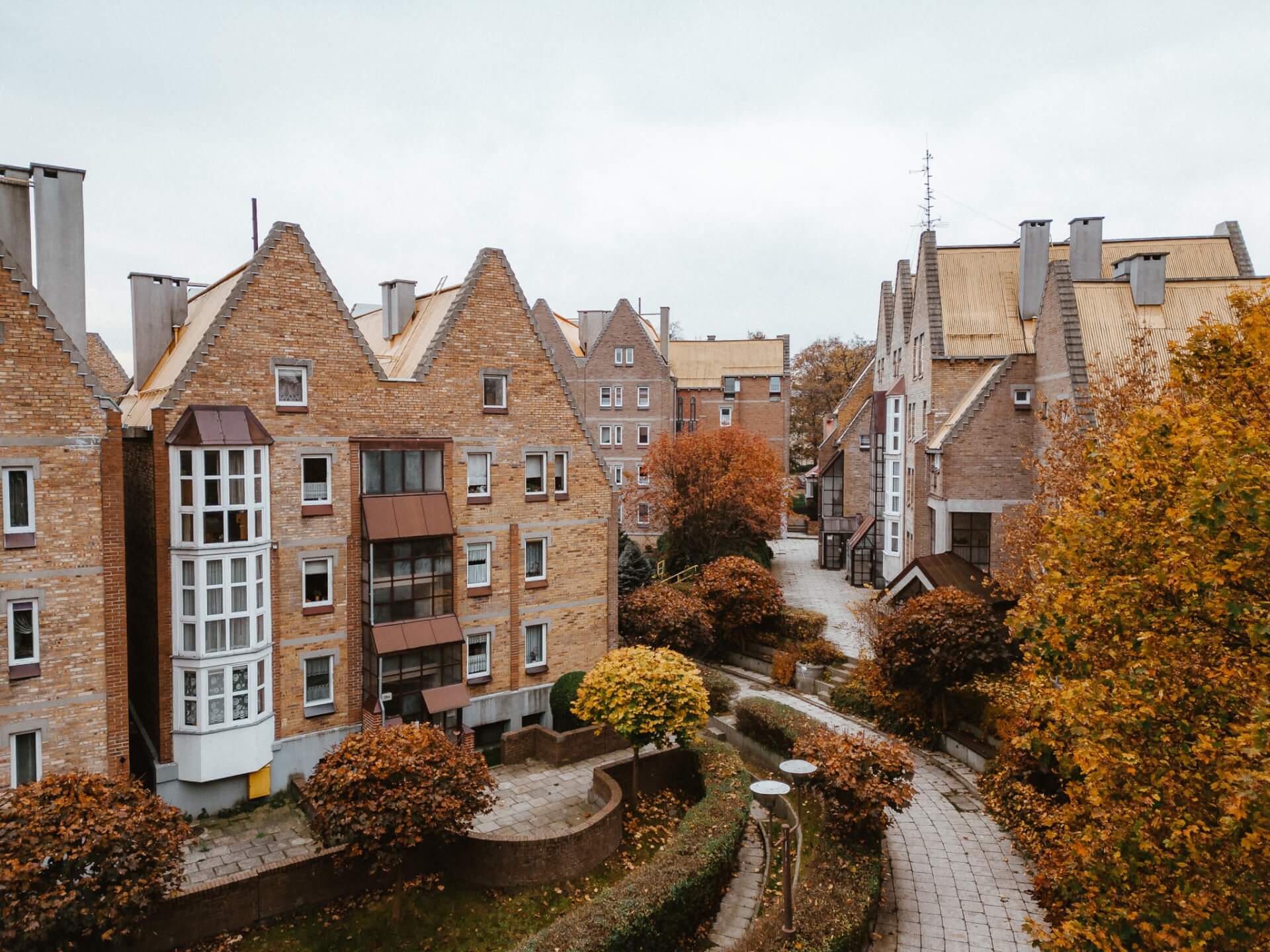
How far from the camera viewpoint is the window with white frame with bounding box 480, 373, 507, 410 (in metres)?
26.1

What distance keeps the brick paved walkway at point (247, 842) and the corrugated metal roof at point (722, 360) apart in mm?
47904

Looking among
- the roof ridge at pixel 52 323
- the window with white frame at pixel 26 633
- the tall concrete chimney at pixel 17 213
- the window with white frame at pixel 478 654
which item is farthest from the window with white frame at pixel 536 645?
the tall concrete chimney at pixel 17 213

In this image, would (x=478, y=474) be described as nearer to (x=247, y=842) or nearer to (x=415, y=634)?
(x=415, y=634)

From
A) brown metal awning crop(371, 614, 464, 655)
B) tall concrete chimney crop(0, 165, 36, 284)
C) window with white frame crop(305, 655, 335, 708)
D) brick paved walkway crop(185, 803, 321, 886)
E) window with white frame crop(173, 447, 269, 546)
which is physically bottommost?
brick paved walkway crop(185, 803, 321, 886)

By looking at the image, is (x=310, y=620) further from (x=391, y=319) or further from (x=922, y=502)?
(x=922, y=502)

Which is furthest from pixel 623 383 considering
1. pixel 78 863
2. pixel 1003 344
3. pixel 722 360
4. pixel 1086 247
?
pixel 78 863

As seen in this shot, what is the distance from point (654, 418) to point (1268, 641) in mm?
51717

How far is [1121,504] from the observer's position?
10.8 meters

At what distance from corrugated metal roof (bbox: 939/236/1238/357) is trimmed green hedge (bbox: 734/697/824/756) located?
1696 cm

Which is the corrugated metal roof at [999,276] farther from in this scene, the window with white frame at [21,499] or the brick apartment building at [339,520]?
the window with white frame at [21,499]

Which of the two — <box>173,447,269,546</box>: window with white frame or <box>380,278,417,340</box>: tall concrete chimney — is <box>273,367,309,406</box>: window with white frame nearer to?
<box>173,447,269,546</box>: window with white frame

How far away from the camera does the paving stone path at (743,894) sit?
54.9 feet

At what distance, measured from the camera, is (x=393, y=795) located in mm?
16172

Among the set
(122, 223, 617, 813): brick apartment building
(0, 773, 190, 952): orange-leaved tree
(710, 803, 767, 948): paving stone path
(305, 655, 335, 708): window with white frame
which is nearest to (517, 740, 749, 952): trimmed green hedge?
(710, 803, 767, 948): paving stone path
